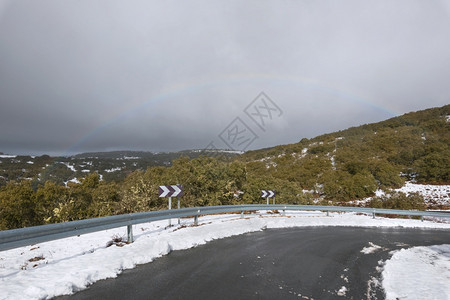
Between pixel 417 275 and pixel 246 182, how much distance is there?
25778 mm

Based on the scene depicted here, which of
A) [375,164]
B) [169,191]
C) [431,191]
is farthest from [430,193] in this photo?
[169,191]

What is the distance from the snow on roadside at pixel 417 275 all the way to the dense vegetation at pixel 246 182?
51.6 feet

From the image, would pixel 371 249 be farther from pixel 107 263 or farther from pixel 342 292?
pixel 107 263

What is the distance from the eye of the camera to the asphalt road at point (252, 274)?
4555 mm

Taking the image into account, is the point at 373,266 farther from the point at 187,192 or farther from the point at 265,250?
the point at 187,192

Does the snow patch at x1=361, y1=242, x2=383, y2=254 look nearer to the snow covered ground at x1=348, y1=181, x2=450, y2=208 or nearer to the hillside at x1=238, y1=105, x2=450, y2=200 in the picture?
the snow covered ground at x1=348, y1=181, x2=450, y2=208

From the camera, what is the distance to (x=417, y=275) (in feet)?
19.3

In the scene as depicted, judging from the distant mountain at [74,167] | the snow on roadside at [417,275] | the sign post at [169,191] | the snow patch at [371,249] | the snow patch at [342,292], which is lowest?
the snow patch at [371,249]

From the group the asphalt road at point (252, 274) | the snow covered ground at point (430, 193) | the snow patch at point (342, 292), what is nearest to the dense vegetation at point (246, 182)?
the snow covered ground at point (430, 193)

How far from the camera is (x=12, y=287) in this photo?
14.5 ft

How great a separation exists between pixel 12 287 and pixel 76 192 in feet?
103

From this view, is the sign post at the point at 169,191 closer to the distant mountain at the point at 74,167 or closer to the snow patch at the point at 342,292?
the snow patch at the point at 342,292

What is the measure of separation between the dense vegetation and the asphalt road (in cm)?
1322

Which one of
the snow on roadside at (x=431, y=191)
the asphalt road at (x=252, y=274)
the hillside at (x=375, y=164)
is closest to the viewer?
the asphalt road at (x=252, y=274)
